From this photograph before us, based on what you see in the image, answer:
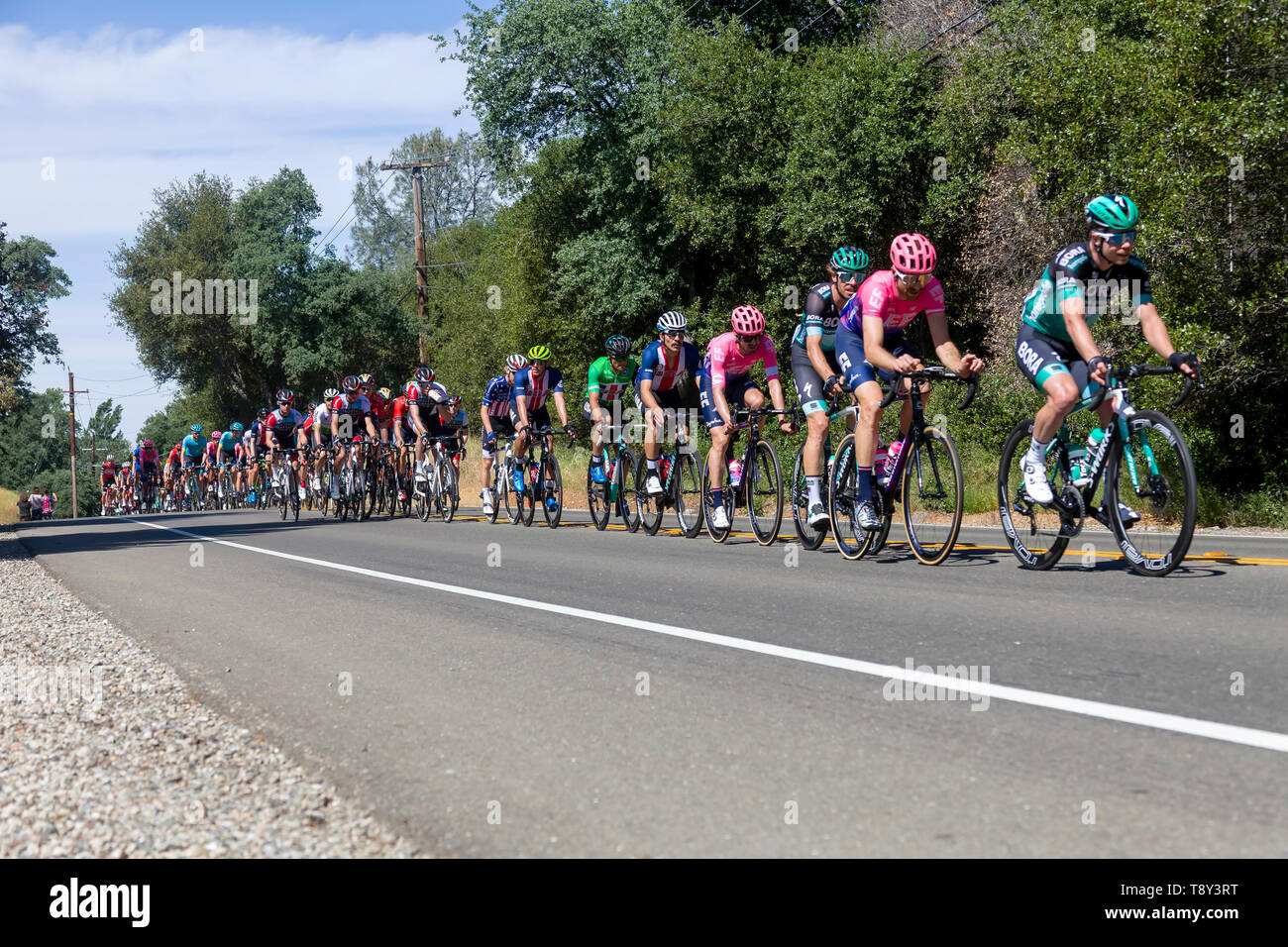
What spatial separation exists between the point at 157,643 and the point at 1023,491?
5800mm

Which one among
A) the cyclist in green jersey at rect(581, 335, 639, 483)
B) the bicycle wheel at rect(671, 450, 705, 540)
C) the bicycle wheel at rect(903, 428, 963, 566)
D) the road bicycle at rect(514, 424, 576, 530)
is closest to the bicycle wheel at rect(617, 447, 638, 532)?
the cyclist in green jersey at rect(581, 335, 639, 483)

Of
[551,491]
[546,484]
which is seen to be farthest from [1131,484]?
[546,484]

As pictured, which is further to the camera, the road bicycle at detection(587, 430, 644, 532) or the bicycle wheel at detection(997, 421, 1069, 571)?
the road bicycle at detection(587, 430, 644, 532)

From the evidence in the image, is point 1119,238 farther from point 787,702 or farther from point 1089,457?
point 787,702

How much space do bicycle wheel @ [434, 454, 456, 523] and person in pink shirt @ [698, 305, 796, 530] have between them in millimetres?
7945

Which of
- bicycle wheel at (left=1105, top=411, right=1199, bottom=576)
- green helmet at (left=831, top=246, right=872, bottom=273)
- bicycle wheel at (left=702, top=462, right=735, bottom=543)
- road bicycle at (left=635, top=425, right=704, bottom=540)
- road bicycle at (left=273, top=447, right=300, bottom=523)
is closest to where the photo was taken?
bicycle wheel at (left=1105, top=411, right=1199, bottom=576)

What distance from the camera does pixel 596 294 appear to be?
3366cm

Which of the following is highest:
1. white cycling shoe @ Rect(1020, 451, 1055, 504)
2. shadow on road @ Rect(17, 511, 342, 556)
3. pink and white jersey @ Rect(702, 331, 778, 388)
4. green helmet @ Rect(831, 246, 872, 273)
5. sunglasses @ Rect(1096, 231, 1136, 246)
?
green helmet @ Rect(831, 246, 872, 273)

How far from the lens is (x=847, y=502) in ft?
32.1

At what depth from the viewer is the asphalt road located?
333 centimetres

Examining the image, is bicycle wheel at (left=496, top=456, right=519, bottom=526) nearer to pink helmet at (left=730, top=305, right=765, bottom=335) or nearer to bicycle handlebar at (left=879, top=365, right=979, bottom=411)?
pink helmet at (left=730, top=305, right=765, bottom=335)

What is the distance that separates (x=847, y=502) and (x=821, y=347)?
1.37 metres
